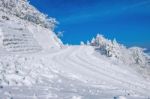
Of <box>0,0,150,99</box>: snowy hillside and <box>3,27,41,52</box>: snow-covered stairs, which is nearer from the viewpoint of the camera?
<box>0,0,150,99</box>: snowy hillside

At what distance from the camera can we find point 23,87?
16.3 meters

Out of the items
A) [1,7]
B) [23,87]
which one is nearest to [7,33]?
[1,7]

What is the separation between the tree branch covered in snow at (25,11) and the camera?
6384cm

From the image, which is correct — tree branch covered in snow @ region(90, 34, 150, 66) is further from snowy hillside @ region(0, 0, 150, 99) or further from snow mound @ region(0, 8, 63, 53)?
snow mound @ region(0, 8, 63, 53)

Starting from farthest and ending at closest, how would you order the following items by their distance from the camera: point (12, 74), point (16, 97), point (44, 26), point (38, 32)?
1. point (44, 26)
2. point (38, 32)
3. point (12, 74)
4. point (16, 97)

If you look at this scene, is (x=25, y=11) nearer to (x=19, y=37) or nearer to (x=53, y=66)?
(x=19, y=37)

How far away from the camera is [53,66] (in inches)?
1087

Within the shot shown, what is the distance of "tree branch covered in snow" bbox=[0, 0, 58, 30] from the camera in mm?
63844

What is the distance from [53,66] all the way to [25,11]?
141ft

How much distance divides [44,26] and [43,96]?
61.7 metres

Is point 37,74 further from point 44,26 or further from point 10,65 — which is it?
point 44,26

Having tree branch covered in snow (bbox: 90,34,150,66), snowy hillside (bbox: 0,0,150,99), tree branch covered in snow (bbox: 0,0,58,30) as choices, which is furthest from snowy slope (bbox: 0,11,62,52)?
tree branch covered in snow (bbox: 90,34,150,66)

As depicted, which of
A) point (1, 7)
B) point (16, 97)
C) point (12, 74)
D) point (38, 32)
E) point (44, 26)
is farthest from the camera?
point (44, 26)

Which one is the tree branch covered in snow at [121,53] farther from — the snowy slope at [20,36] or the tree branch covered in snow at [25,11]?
the tree branch covered in snow at [25,11]
